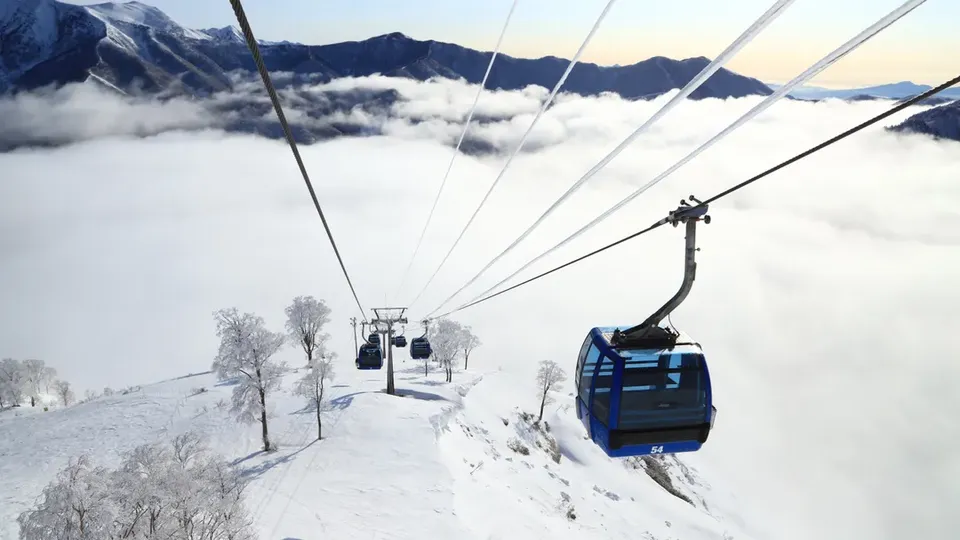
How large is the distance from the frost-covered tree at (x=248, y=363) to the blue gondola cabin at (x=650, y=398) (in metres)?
40.2

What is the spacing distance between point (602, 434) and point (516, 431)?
56.7 meters

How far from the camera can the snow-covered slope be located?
32906 mm

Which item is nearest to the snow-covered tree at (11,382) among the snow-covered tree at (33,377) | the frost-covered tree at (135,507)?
the snow-covered tree at (33,377)

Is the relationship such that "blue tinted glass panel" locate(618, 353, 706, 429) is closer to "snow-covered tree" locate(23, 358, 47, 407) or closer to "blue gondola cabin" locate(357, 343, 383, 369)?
"blue gondola cabin" locate(357, 343, 383, 369)

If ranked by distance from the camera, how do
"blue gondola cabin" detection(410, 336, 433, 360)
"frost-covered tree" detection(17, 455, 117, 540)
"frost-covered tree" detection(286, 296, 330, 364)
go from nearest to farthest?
"frost-covered tree" detection(17, 455, 117, 540)
"blue gondola cabin" detection(410, 336, 433, 360)
"frost-covered tree" detection(286, 296, 330, 364)

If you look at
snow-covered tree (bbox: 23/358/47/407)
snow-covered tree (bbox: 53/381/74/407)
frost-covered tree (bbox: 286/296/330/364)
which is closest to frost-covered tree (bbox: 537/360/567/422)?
frost-covered tree (bbox: 286/296/330/364)

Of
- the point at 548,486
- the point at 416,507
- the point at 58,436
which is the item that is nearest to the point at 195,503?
the point at 416,507

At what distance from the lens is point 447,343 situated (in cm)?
8531

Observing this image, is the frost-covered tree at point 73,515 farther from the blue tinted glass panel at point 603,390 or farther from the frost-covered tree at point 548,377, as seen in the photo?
the frost-covered tree at point 548,377

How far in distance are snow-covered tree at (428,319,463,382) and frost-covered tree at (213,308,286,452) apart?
3924 cm

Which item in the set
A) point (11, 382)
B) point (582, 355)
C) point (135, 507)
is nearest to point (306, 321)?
point (135, 507)

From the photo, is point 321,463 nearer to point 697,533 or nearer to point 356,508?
point 356,508

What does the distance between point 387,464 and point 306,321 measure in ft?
139

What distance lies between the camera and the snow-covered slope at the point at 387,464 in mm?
32906
